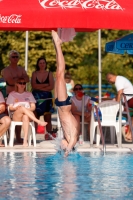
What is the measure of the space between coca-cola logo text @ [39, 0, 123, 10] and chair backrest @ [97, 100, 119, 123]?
2165 millimetres

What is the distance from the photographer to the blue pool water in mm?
7797

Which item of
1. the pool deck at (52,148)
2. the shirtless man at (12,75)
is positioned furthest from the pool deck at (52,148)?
the shirtless man at (12,75)

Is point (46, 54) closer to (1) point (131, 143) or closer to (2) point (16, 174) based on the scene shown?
(1) point (131, 143)

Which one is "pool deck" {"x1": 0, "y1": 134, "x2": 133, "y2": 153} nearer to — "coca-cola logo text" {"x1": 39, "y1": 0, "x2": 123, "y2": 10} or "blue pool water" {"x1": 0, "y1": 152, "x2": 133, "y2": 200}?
"blue pool water" {"x1": 0, "y1": 152, "x2": 133, "y2": 200}

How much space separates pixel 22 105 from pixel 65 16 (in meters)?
2.38

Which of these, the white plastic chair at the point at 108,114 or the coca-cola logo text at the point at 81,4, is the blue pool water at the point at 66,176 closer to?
the white plastic chair at the point at 108,114

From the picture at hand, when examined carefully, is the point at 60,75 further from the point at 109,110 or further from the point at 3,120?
the point at 109,110

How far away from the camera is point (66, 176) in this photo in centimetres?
950

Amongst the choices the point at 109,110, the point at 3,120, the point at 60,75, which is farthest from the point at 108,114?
the point at 60,75

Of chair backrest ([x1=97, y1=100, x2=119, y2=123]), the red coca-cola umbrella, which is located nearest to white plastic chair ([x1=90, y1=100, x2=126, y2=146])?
chair backrest ([x1=97, y1=100, x2=119, y2=123])

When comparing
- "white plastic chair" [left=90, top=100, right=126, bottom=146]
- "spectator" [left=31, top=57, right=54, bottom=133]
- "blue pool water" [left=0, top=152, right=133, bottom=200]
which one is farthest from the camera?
"spectator" [left=31, top=57, right=54, bottom=133]

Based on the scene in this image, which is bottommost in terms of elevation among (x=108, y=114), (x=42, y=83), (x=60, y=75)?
(x=108, y=114)

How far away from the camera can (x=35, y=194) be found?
25.4ft

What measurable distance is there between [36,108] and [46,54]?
50.1 feet
